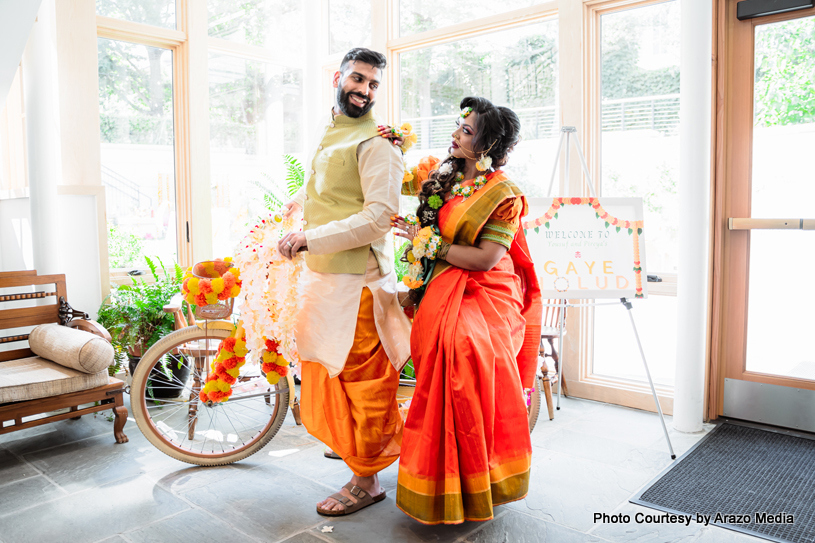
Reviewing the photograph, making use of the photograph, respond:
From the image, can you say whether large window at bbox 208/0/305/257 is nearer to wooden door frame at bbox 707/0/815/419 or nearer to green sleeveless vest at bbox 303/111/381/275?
green sleeveless vest at bbox 303/111/381/275

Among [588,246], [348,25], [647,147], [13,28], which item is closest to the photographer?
[13,28]

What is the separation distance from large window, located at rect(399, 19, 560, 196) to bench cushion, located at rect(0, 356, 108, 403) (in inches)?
112

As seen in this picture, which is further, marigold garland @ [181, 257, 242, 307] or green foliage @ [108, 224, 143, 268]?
green foliage @ [108, 224, 143, 268]

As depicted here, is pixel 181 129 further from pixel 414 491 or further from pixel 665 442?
pixel 665 442

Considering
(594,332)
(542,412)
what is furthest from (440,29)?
(542,412)

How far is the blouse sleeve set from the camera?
245 cm

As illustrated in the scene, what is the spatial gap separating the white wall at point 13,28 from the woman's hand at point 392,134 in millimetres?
1870

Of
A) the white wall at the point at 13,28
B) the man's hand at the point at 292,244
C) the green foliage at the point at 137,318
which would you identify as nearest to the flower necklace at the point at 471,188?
the man's hand at the point at 292,244

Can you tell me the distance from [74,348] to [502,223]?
7.68 feet

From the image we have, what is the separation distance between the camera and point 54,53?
4172 mm

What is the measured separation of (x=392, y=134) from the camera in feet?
8.06

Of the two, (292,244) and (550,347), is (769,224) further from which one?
(292,244)

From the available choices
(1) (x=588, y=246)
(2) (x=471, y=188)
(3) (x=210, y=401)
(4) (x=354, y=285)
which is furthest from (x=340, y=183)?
(1) (x=588, y=246)

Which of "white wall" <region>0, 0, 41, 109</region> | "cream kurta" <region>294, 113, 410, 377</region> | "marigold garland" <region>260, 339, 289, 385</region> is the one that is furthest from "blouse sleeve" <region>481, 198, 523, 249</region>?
"white wall" <region>0, 0, 41, 109</region>
